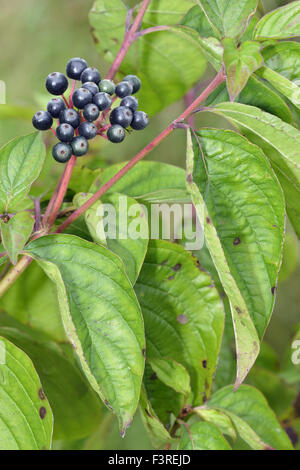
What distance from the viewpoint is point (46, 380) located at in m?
0.67

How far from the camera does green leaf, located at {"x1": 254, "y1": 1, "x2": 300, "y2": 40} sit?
51 cm

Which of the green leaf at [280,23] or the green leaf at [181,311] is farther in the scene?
the green leaf at [181,311]

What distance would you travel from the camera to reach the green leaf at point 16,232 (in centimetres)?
48

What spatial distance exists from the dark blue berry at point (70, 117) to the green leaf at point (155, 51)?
0.29 m

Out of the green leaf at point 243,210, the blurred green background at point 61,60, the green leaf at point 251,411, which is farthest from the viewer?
the blurred green background at point 61,60

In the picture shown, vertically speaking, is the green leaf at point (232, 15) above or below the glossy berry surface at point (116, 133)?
above

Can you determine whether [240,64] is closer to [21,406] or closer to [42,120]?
[42,120]

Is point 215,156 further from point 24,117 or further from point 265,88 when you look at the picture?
point 24,117

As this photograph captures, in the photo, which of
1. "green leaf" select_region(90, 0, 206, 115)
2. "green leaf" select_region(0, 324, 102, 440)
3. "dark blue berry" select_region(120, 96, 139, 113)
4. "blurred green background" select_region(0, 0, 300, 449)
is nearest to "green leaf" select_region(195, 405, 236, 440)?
"green leaf" select_region(0, 324, 102, 440)

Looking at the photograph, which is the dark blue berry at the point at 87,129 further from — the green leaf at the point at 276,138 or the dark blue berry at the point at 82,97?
the green leaf at the point at 276,138

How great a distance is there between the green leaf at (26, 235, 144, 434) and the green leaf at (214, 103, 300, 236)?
18 cm

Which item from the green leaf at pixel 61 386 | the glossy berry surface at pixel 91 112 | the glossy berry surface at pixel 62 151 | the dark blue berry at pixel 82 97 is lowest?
the green leaf at pixel 61 386

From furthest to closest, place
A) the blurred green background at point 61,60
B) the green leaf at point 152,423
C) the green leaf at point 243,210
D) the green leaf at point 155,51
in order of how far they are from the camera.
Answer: the blurred green background at point 61,60 < the green leaf at point 155,51 < the green leaf at point 152,423 < the green leaf at point 243,210

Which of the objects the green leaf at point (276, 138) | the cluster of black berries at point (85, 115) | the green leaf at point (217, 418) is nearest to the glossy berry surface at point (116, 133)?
the cluster of black berries at point (85, 115)
